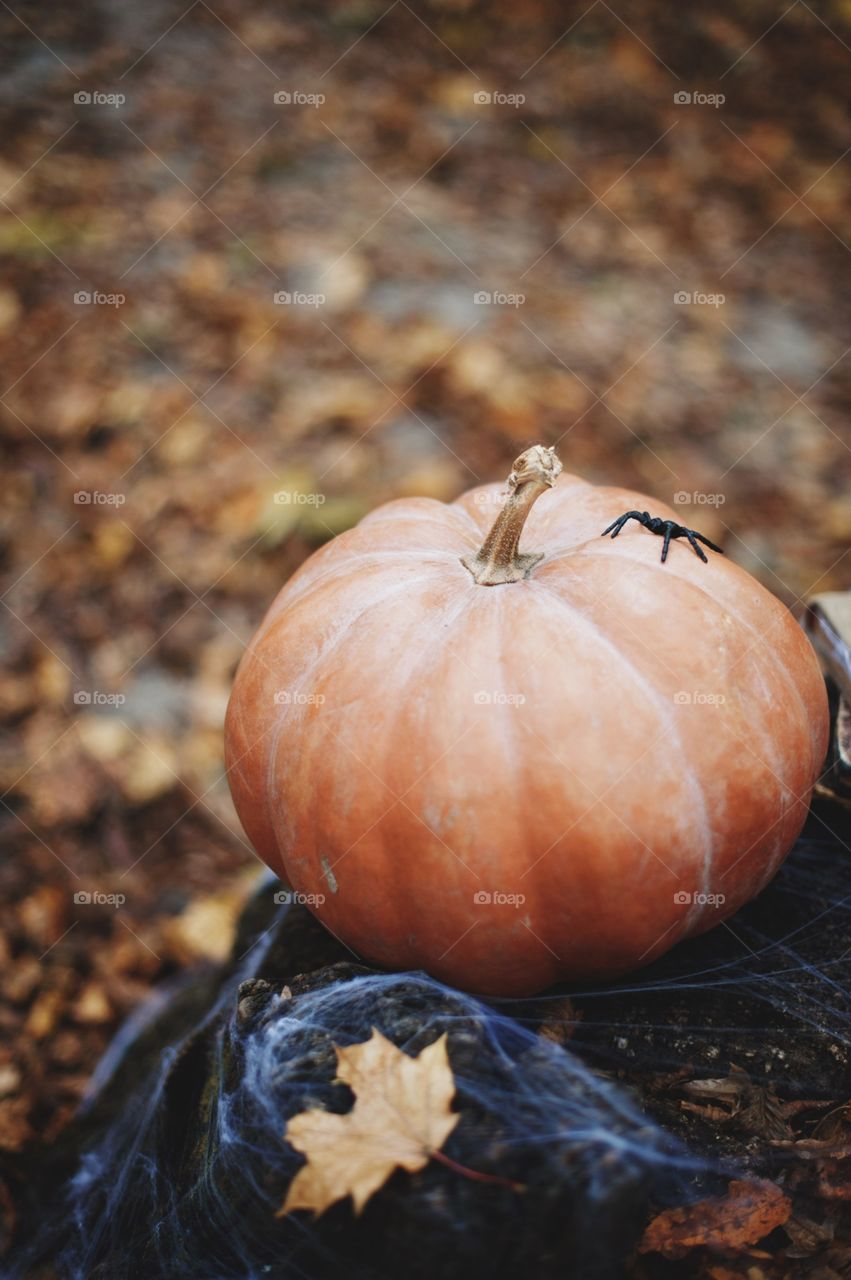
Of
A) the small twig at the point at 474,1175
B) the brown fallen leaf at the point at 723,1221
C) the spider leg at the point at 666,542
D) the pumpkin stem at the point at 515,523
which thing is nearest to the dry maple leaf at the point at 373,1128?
the small twig at the point at 474,1175

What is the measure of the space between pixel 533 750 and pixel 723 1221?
845mm

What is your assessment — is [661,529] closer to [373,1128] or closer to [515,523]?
[515,523]

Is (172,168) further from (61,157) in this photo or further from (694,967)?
(694,967)

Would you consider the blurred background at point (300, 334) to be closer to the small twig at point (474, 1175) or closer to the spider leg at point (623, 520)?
the small twig at point (474, 1175)

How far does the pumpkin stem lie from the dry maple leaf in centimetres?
87

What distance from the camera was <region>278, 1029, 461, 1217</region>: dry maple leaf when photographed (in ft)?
4.48

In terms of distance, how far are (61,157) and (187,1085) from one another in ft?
13.4

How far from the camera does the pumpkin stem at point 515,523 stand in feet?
5.70

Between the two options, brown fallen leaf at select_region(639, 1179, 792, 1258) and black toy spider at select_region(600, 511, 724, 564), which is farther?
black toy spider at select_region(600, 511, 724, 564)

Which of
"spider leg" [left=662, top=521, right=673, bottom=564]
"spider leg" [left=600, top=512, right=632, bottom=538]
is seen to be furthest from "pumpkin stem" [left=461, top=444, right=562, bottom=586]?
"spider leg" [left=662, top=521, right=673, bottom=564]

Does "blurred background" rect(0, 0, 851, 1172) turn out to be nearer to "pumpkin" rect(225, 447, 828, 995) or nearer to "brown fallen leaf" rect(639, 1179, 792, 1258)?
"pumpkin" rect(225, 447, 828, 995)

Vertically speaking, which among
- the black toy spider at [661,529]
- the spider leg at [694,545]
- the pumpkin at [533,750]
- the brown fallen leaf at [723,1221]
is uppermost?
the black toy spider at [661,529]

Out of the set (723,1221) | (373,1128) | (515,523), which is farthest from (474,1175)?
(515,523)

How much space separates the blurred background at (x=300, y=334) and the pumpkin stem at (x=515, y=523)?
1.60m
